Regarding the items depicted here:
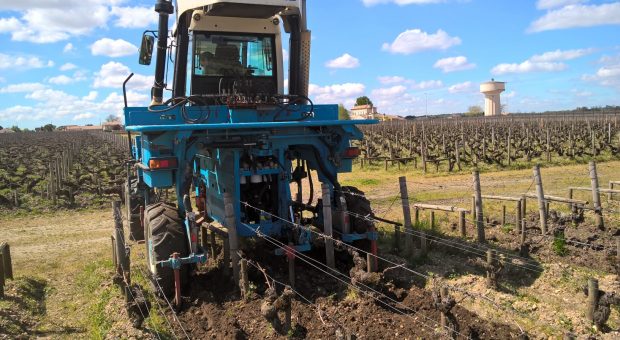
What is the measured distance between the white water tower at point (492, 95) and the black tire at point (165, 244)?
86.1 metres

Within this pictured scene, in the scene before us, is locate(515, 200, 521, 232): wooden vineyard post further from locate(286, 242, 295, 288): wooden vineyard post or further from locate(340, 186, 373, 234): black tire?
locate(286, 242, 295, 288): wooden vineyard post

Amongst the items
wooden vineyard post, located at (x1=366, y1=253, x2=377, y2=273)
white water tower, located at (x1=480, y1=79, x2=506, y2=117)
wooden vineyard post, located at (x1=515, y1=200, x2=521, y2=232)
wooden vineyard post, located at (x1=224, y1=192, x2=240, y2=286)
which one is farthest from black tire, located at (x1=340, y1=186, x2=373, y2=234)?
white water tower, located at (x1=480, y1=79, x2=506, y2=117)

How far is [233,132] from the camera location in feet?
18.8

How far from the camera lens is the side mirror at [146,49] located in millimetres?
6660

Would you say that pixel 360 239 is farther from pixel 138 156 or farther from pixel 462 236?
pixel 138 156

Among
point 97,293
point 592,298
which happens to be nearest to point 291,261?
point 97,293

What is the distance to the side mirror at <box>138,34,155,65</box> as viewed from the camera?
21.9 ft

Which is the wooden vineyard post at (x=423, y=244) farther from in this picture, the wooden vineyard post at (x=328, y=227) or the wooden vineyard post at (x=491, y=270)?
the wooden vineyard post at (x=328, y=227)

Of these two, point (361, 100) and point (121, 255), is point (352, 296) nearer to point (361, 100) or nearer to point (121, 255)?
point (121, 255)

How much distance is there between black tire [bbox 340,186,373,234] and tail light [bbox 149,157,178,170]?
2.16m

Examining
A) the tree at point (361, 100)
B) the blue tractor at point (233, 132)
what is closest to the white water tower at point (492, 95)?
the tree at point (361, 100)

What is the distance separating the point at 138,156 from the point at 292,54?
3113 mm

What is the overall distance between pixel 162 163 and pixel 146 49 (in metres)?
1.84

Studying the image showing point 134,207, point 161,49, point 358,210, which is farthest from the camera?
point 134,207
